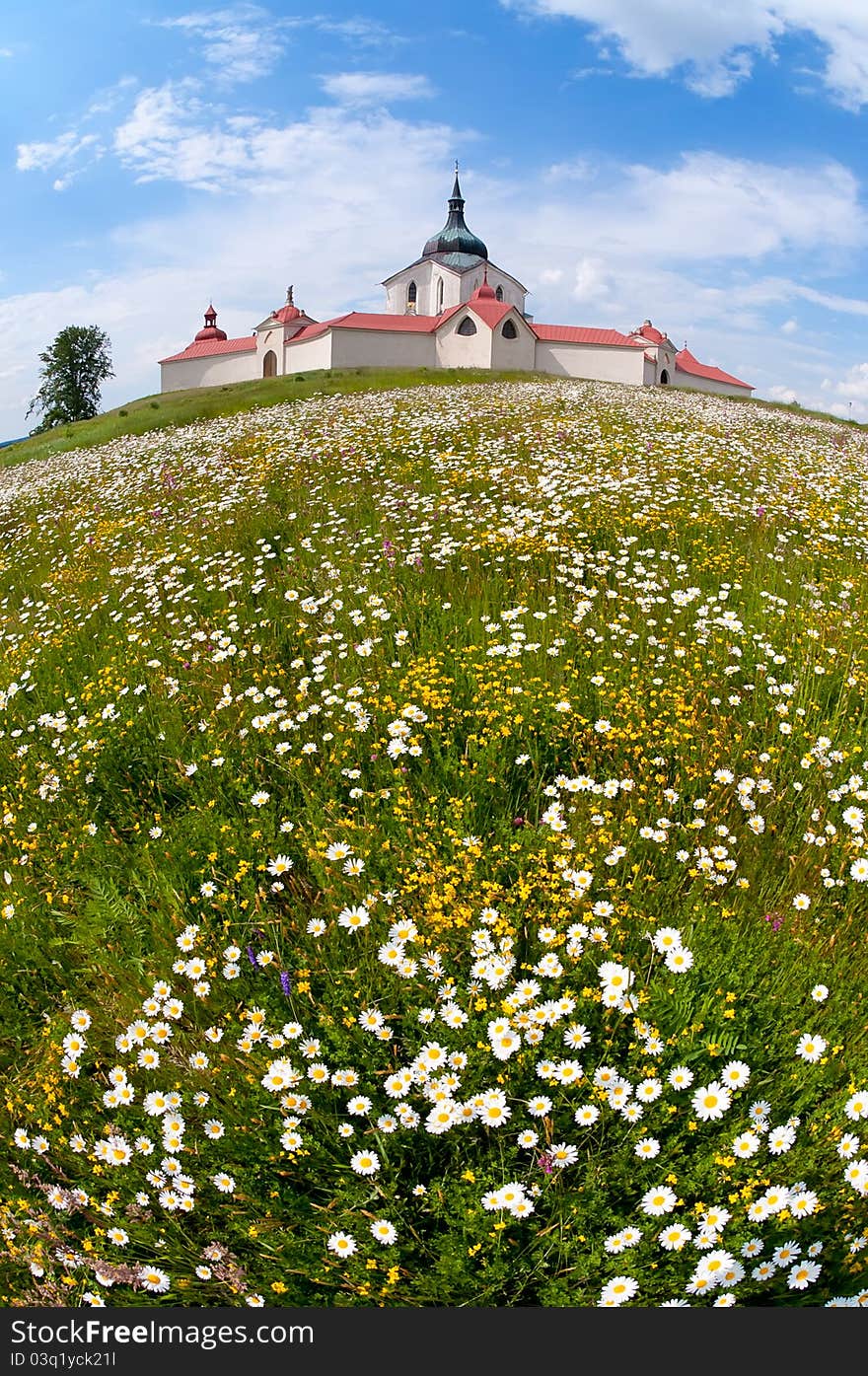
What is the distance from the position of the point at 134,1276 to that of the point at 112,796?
2.80m

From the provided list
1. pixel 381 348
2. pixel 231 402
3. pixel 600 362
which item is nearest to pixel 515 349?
pixel 600 362

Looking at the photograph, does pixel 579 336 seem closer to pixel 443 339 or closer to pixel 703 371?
pixel 443 339

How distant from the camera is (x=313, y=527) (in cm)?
831

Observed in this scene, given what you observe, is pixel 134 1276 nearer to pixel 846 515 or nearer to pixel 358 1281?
pixel 358 1281

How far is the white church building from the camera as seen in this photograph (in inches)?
2207

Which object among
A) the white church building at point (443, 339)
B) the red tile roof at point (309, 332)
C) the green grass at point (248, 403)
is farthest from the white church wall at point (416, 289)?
the green grass at point (248, 403)

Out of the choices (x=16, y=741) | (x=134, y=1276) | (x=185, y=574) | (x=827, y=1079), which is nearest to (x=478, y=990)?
(x=827, y=1079)

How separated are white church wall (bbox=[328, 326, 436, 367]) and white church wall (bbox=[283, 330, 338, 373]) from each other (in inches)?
31.2

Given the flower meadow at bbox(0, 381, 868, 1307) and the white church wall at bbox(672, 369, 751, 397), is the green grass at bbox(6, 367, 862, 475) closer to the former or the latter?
the flower meadow at bbox(0, 381, 868, 1307)

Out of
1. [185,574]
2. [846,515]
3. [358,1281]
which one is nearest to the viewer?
[358,1281]

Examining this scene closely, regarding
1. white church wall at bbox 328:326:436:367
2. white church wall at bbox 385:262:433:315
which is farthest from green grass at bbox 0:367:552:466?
white church wall at bbox 385:262:433:315

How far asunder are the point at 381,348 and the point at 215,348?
16575mm

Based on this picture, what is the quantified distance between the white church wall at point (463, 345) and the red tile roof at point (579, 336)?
19.0ft

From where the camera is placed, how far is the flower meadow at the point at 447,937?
8.59 feet
